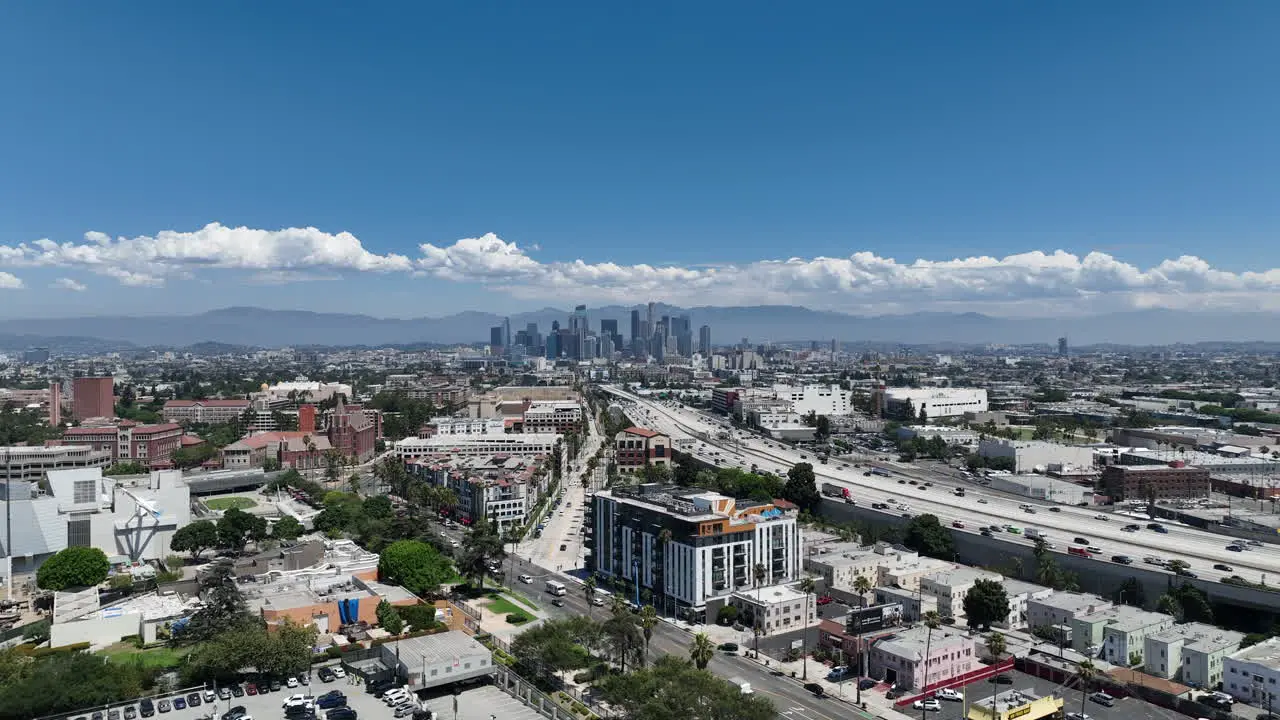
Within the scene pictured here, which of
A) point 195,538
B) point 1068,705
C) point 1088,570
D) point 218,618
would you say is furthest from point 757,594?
point 195,538

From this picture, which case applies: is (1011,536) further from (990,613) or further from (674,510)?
(674,510)

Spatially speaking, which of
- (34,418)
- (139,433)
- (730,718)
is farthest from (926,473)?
(34,418)

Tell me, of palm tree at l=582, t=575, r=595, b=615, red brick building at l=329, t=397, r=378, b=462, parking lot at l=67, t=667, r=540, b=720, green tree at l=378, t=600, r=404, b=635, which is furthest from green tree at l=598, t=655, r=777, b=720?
red brick building at l=329, t=397, r=378, b=462

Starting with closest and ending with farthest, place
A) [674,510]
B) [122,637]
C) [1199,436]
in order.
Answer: [122,637] < [674,510] < [1199,436]

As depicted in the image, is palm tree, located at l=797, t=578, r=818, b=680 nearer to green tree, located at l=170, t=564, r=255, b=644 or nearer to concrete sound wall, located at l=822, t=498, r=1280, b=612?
concrete sound wall, located at l=822, t=498, r=1280, b=612

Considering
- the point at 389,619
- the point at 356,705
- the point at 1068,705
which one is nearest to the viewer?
the point at 356,705

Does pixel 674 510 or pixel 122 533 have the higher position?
pixel 674 510

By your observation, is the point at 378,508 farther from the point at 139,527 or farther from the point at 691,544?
the point at 691,544
